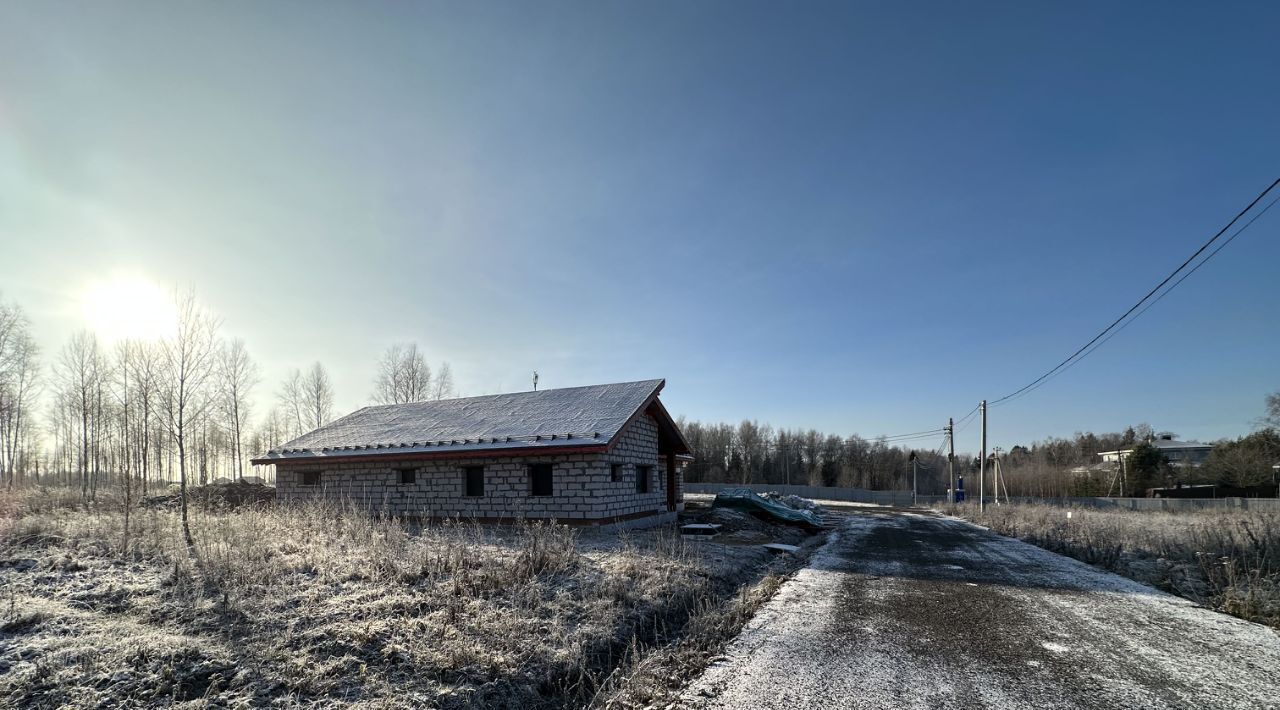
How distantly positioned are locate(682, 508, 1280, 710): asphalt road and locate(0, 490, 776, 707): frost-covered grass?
1.00 meters

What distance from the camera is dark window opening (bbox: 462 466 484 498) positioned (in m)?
16.3

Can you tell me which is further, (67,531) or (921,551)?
(921,551)

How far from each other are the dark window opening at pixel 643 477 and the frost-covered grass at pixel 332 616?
283 inches

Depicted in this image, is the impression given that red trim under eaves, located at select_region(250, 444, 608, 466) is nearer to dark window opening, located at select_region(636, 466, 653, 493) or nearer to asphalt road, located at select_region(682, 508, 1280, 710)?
dark window opening, located at select_region(636, 466, 653, 493)

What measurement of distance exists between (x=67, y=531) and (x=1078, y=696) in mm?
13800

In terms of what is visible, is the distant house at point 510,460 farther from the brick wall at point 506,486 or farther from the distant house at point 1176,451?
the distant house at point 1176,451

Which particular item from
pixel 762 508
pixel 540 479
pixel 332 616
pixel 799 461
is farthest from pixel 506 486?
pixel 799 461

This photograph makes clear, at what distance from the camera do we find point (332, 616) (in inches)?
234

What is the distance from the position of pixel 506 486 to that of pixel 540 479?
3.15 ft

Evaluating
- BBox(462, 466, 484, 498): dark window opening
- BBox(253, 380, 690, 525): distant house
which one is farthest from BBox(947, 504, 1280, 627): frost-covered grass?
BBox(462, 466, 484, 498): dark window opening

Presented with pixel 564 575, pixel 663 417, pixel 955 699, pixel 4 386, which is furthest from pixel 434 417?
pixel 4 386

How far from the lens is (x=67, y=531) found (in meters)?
9.26

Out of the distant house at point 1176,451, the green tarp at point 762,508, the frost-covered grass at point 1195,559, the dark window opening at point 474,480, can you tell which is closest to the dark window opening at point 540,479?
the dark window opening at point 474,480

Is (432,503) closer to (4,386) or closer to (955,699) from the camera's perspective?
(955,699)
